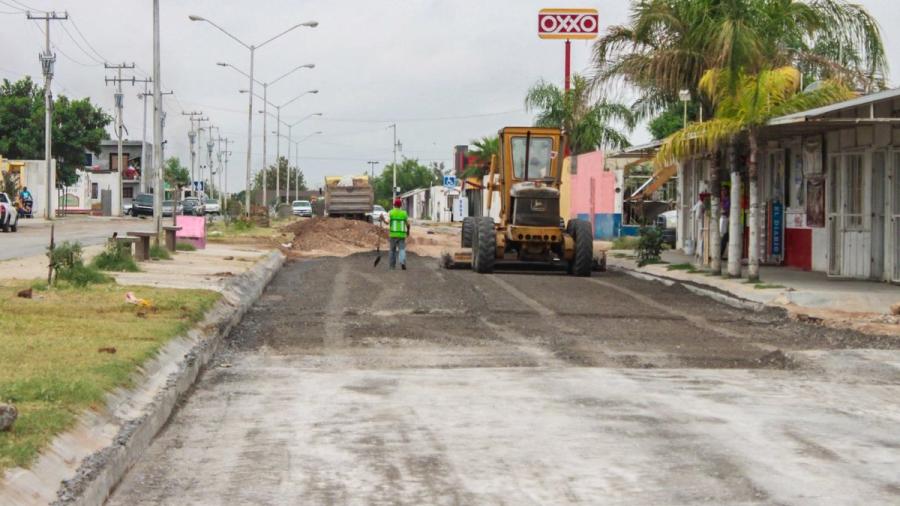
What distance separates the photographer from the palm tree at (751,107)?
75.3ft

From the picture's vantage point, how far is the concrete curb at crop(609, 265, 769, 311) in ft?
68.4

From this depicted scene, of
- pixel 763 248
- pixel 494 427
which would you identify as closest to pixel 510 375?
pixel 494 427

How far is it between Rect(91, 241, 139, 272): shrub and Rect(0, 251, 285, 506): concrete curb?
962 centimetres

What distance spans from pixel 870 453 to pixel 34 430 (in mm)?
5554

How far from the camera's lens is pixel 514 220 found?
92.2 feet

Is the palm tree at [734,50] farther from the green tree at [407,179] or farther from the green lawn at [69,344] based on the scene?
the green tree at [407,179]

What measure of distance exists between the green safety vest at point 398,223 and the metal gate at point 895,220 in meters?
11.2

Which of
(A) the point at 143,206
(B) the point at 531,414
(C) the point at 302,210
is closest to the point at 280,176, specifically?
(C) the point at 302,210

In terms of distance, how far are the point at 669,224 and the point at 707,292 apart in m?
21.9

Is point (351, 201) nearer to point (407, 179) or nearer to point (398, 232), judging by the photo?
point (398, 232)

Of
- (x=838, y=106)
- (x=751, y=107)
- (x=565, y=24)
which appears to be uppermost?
(x=565, y=24)

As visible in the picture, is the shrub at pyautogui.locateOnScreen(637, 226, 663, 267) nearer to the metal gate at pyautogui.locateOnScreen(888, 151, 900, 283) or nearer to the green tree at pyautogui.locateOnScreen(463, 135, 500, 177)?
the metal gate at pyautogui.locateOnScreen(888, 151, 900, 283)

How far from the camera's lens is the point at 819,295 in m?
20.4

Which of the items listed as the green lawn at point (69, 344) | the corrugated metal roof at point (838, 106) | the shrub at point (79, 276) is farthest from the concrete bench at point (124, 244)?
the corrugated metal roof at point (838, 106)
